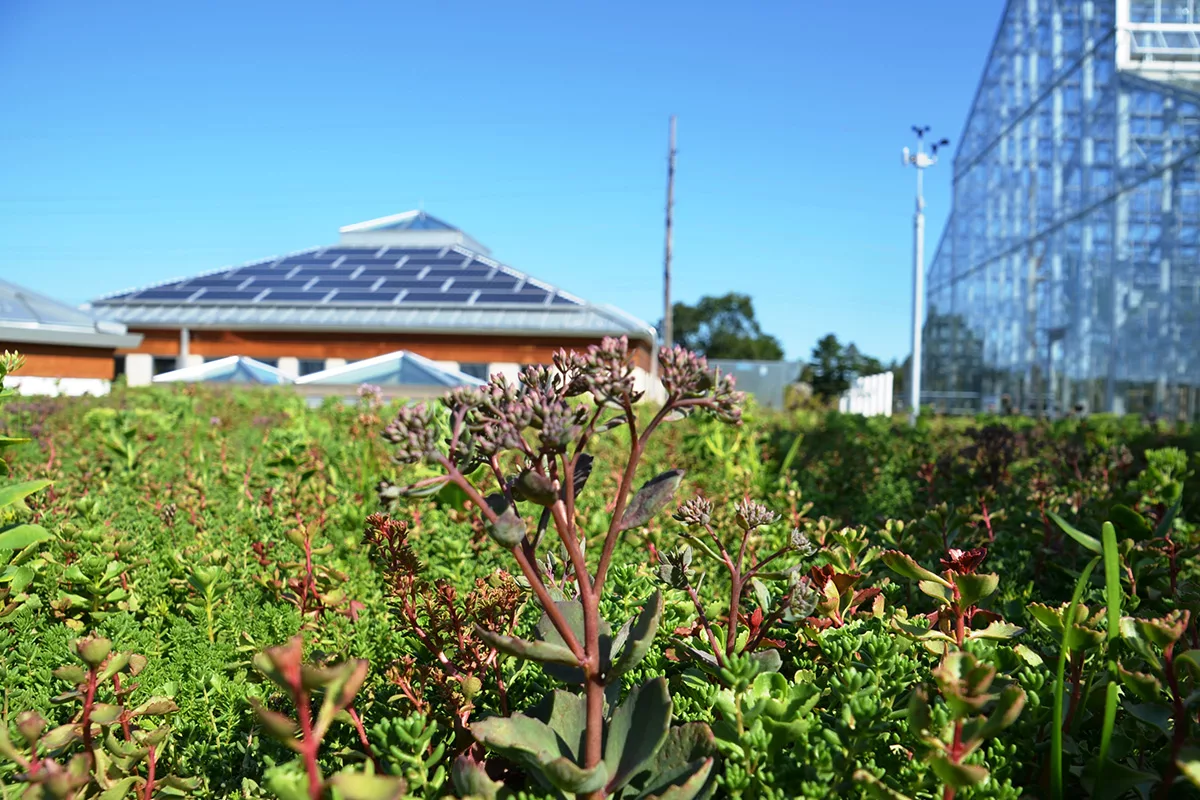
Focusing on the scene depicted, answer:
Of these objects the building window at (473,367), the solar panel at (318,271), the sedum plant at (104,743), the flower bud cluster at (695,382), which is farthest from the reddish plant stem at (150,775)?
the solar panel at (318,271)

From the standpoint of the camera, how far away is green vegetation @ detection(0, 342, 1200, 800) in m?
1.03

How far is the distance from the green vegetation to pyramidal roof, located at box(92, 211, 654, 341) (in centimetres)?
1651

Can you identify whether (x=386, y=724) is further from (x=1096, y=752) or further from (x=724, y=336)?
(x=724, y=336)

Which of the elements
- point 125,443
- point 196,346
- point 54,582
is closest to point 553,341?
point 196,346

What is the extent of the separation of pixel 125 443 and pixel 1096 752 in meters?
3.89

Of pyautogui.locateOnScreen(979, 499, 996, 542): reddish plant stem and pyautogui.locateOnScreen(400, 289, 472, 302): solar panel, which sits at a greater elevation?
pyautogui.locateOnScreen(400, 289, 472, 302): solar panel

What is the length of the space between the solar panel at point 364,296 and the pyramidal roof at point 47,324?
4937mm

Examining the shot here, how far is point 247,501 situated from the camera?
3.50m

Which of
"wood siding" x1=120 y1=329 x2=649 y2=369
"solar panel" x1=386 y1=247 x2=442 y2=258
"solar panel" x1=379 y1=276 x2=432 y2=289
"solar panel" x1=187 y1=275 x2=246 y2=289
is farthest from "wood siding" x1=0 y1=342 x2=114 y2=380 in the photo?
"solar panel" x1=386 y1=247 x2=442 y2=258

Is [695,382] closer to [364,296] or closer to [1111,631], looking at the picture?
[1111,631]

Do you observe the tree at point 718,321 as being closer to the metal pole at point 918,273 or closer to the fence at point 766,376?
the fence at point 766,376

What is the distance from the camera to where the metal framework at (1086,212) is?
42.4ft

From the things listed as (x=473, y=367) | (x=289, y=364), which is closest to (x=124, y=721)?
(x=473, y=367)

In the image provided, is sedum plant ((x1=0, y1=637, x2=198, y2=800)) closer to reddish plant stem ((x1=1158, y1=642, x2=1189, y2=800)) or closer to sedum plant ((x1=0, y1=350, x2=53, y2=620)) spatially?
sedum plant ((x1=0, y1=350, x2=53, y2=620))
